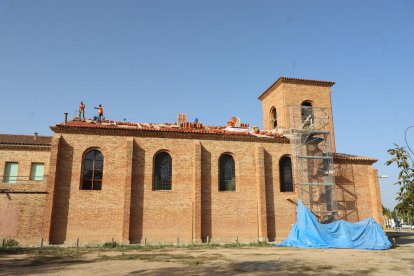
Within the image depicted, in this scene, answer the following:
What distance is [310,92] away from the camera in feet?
93.1

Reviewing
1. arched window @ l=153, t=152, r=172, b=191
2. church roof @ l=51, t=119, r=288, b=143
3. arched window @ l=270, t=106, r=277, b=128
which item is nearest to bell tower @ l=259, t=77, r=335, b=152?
arched window @ l=270, t=106, r=277, b=128

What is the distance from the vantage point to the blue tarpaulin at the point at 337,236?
19453 millimetres

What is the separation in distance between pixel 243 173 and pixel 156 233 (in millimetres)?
7322

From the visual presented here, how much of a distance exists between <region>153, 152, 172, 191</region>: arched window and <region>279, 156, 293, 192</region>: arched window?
27.6ft

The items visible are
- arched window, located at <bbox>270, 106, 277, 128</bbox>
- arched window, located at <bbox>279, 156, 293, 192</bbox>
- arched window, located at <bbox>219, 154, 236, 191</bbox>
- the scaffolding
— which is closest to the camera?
arched window, located at <bbox>219, 154, 236, 191</bbox>

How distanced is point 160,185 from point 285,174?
31.0 ft

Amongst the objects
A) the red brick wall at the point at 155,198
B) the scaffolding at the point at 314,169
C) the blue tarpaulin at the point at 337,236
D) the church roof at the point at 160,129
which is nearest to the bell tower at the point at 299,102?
the scaffolding at the point at 314,169

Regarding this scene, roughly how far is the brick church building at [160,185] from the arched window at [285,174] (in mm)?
75

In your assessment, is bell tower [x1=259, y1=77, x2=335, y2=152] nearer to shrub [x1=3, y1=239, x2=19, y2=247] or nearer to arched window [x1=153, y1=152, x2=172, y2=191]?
arched window [x1=153, y1=152, x2=172, y2=191]

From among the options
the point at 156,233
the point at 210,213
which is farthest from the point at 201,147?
the point at 156,233

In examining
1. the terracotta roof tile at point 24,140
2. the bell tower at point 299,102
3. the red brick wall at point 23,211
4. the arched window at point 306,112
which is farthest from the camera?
the bell tower at point 299,102

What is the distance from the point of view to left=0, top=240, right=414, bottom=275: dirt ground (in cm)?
1131

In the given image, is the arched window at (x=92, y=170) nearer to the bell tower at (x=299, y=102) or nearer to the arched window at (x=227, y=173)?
the arched window at (x=227, y=173)

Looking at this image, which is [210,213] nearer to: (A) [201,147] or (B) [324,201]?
(A) [201,147]
